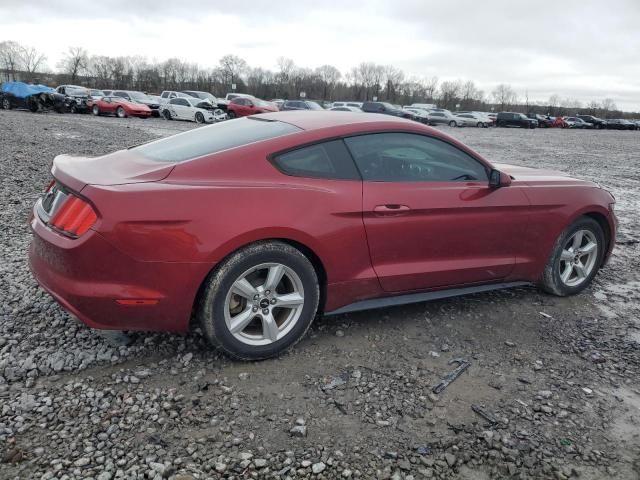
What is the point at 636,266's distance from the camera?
5.34 metres

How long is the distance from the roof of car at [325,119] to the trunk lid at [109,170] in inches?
38.3

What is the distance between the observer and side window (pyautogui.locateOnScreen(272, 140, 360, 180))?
122 inches

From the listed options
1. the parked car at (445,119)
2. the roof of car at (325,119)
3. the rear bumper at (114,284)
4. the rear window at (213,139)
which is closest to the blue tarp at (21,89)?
the rear window at (213,139)

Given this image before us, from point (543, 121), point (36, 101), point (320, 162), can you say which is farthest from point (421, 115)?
point (320, 162)

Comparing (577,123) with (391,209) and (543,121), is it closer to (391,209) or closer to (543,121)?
(543,121)

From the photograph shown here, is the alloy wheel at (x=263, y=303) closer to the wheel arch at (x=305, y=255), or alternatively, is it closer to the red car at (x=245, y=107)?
Result: the wheel arch at (x=305, y=255)

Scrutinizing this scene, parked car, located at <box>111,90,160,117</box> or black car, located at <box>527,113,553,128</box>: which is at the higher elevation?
black car, located at <box>527,113,553,128</box>

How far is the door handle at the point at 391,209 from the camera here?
129 inches

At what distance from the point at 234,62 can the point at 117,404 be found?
316 ft

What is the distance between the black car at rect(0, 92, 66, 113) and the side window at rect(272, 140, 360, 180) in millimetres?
28116

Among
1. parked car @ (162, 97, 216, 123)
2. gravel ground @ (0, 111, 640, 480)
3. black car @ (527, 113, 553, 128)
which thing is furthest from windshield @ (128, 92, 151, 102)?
black car @ (527, 113, 553, 128)

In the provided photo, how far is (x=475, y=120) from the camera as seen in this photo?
4591 centimetres

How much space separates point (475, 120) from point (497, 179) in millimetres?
45187

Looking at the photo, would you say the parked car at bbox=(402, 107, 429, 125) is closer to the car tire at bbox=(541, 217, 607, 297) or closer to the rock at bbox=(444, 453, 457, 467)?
the car tire at bbox=(541, 217, 607, 297)
